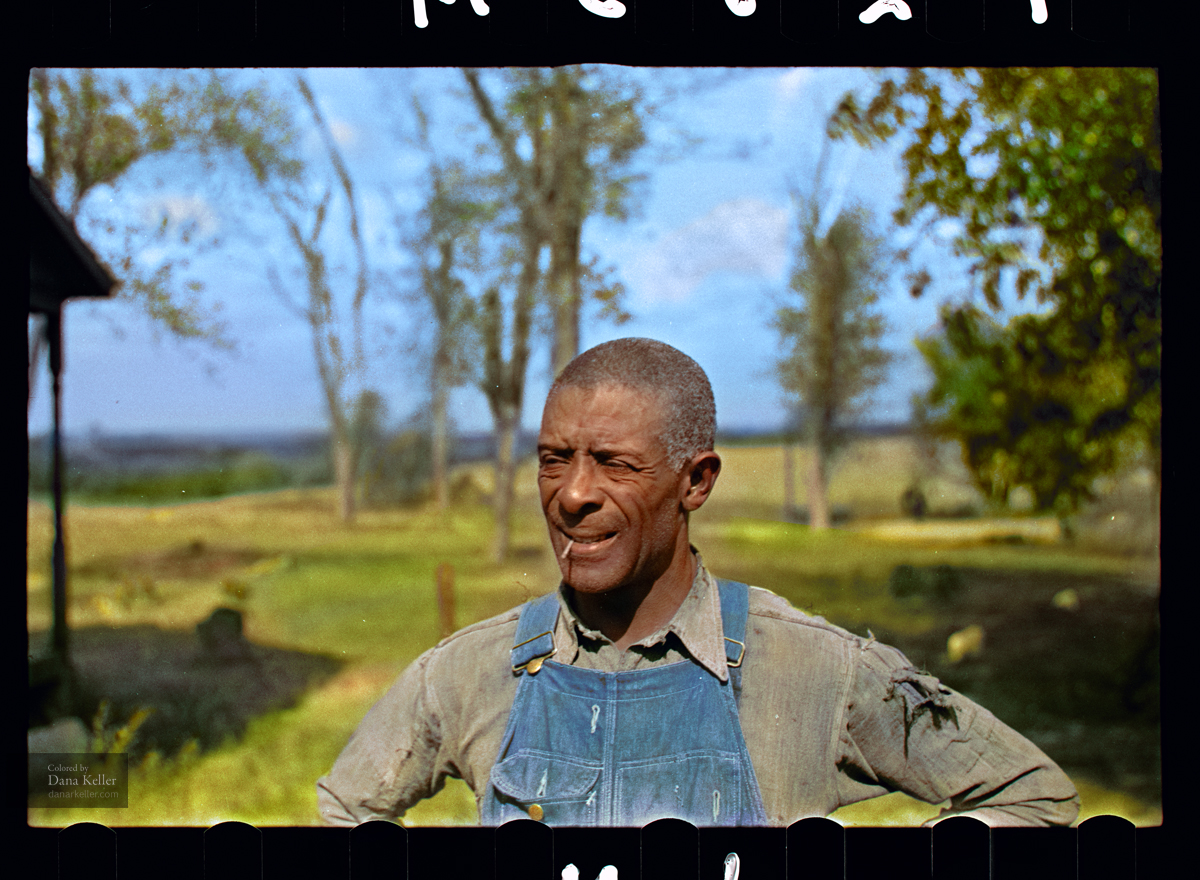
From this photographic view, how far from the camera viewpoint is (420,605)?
3.86 m

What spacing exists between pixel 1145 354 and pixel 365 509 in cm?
350

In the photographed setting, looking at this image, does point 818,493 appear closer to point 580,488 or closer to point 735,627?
point 735,627

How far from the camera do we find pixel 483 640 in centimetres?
325

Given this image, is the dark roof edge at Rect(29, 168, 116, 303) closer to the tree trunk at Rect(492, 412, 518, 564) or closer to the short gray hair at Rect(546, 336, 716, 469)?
the tree trunk at Rect(492, 412, 518, 564)

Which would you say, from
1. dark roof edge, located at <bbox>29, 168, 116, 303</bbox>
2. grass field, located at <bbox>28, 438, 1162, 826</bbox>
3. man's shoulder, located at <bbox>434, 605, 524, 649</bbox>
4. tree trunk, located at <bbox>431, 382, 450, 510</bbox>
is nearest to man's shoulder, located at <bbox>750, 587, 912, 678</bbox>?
grass field, located at <bbox>28, 438, 1162, 826</bbox>

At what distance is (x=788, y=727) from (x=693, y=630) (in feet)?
1.47

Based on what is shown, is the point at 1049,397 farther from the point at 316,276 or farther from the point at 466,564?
the point at 316,276

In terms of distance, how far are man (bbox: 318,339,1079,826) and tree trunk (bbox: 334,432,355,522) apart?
100 centimetres

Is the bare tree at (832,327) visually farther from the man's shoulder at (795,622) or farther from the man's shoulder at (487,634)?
the man's shoulder at (487,634)

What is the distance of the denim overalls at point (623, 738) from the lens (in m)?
3.09

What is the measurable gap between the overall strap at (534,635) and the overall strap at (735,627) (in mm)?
597

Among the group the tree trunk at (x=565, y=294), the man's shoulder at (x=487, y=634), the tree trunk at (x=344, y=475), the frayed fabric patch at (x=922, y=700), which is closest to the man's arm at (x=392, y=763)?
the man's shoulder at (x=487, y=634)

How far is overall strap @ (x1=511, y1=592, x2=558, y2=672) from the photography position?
3156mm
